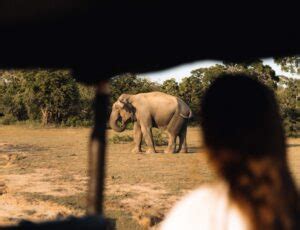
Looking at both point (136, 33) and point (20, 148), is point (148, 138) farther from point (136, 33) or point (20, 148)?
point (136, 33)

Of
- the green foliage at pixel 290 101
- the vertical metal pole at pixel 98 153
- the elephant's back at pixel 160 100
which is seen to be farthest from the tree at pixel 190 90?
the vertical metal pole at pixel 98 153

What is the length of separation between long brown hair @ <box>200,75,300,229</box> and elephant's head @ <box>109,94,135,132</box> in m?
15.7

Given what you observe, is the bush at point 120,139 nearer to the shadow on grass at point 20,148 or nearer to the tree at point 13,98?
the shadow on grass at point 20,148

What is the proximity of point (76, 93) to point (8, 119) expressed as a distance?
482 centimetres

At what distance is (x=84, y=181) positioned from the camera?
1046cm

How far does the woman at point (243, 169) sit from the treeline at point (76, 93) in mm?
23515

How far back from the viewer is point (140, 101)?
17.8 metres

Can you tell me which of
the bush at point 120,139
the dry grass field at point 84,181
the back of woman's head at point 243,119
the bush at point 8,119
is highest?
the bush at point 8,119

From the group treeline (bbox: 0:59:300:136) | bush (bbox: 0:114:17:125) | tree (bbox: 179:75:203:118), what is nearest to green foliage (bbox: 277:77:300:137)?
treeline (bbox: 0:59:300:136)

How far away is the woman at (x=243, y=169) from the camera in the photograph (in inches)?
69.9

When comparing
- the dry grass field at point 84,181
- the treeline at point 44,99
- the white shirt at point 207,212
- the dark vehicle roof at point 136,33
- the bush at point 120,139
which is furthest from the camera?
the treeline at point 44,99

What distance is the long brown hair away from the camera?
1.78 meters

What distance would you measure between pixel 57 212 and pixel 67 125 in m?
21.8

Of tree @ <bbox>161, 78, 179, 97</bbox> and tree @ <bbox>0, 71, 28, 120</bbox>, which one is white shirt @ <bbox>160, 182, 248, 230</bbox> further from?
tree @ <bbox>0, 71, 28, 120</bbox>
